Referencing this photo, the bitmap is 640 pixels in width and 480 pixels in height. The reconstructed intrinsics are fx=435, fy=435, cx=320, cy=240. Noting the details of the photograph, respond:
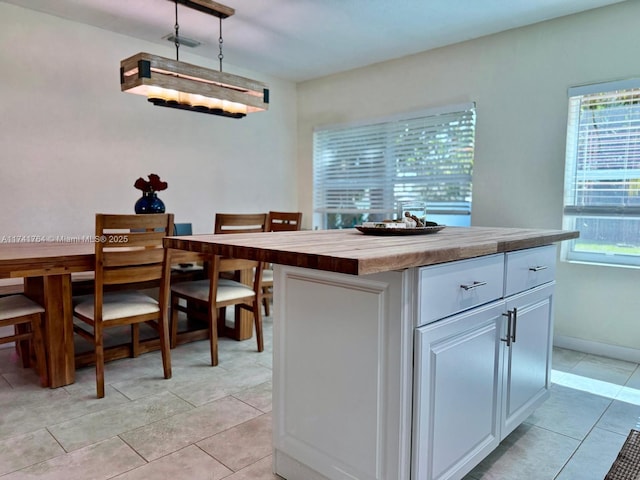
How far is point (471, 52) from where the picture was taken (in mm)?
3666

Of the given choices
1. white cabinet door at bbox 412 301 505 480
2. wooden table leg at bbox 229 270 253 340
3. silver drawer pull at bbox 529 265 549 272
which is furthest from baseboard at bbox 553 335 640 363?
wooden table leg at bbox 229 270 253 340

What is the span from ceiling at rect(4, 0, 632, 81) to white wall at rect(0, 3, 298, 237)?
23 cm

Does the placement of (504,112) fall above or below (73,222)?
above

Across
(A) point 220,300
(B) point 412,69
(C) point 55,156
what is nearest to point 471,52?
(B) point 412,69

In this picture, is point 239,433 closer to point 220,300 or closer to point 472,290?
point 220,300

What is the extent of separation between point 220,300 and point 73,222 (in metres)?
1.52

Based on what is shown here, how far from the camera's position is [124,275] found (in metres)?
2.46

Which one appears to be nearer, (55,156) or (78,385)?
A: (78,385)

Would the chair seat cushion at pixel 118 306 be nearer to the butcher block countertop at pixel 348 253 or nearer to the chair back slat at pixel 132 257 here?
the chair back slat at pixel 132 257

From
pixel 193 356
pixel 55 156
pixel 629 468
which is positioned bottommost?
pixel 193 356

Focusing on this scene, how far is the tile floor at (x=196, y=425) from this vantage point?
1757 mm

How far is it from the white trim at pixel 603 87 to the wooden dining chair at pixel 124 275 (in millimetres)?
2932

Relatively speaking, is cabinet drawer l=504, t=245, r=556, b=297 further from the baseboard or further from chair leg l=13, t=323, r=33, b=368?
chair leg l=13, t=323, r=33, b=368

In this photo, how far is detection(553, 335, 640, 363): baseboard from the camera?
3.03 meters
